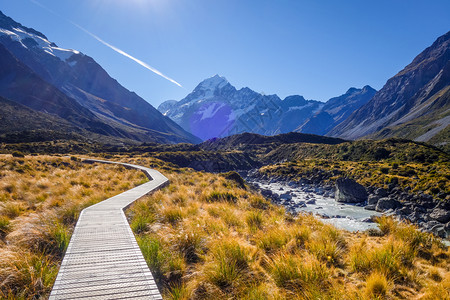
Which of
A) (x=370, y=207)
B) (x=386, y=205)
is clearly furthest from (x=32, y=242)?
(x=386, y=205)

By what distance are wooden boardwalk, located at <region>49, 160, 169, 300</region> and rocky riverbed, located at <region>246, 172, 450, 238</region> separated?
459 inches

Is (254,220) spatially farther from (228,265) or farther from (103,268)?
(103,268)

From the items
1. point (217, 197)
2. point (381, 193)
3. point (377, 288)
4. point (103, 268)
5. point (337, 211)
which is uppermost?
point (377, 288)

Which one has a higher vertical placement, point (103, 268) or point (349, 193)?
point (103, 268)

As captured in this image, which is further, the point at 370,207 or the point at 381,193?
the point at 381,193

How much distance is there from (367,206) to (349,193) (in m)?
3.59

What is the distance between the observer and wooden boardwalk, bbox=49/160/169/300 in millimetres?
3078

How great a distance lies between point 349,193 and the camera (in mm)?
23734

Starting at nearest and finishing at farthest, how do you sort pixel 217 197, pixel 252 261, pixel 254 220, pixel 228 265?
pixel 228 265, pixel 252 261, pixel 254 220, pixel 217 197

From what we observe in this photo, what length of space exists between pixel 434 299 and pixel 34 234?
7.81 metres

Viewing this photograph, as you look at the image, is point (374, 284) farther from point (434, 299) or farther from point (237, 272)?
point (237, 272)

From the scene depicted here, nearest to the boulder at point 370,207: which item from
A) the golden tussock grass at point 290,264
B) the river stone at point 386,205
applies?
the river stone at point 386,205

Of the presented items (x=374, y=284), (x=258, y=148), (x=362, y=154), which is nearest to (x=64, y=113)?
(x=258, y=148)

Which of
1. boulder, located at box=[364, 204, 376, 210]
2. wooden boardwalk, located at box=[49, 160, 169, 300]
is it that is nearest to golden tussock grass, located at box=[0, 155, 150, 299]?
wooden boardwalk, located at box=[49, 160, 169, 300]
